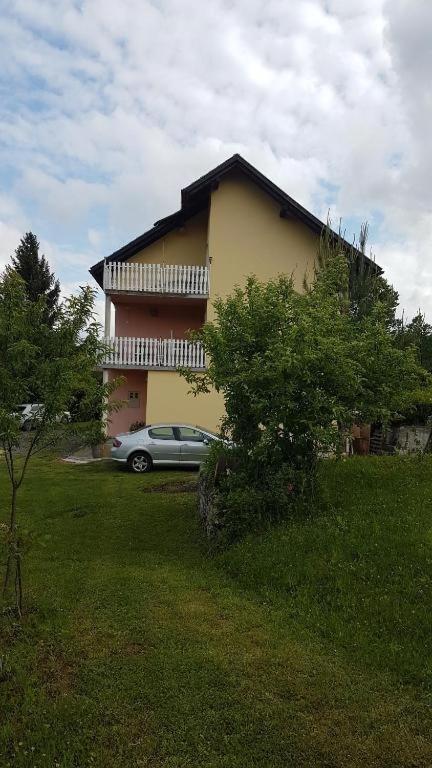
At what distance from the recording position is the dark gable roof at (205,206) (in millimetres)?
18828

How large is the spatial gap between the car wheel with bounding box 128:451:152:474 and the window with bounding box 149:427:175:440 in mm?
501

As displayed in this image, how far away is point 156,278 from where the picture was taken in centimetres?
1906

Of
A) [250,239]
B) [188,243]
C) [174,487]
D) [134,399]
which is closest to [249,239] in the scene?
[250,239]

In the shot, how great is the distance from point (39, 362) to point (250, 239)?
15.7 metres

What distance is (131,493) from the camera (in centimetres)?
1064

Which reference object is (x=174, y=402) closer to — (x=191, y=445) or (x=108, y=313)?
(x=108, y=313)

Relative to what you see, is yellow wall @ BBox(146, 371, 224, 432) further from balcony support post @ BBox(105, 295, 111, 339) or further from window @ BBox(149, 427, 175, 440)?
window @ BBox(149, 427, 175, 440)

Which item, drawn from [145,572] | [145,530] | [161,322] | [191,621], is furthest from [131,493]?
[161,322]

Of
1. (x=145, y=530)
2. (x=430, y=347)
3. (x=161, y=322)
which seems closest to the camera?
(x=145, y=530)

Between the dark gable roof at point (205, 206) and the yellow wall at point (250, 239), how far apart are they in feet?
1.31

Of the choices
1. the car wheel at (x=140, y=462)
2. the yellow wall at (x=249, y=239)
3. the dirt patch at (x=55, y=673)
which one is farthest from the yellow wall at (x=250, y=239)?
the dirt patch at (x=55, y=673)

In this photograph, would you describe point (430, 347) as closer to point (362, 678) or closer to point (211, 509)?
point (211, 509)

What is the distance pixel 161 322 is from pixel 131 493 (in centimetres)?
1189

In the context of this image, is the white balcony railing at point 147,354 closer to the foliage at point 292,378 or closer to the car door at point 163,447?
the car door at point 163,447
